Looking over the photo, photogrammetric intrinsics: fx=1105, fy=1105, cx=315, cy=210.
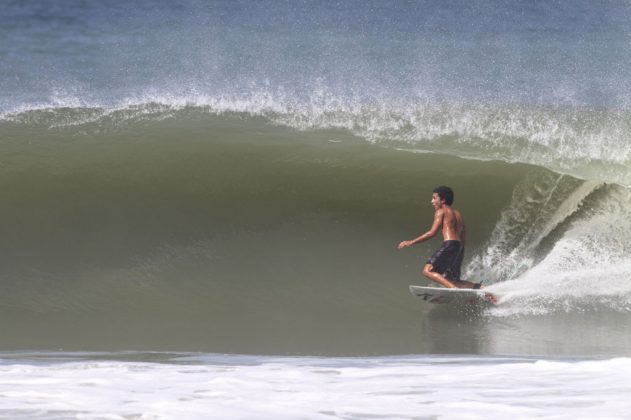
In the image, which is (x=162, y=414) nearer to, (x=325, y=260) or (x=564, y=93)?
(x=325, y=260)

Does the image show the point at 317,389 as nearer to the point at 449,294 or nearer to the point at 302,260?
the point at 449,294

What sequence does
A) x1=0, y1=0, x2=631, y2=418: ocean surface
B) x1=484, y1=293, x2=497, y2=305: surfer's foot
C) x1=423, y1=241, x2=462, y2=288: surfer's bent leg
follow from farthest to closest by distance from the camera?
x1=423, y1=241, x2=462, y2=288: surfer's bent leg
x1=484, y1=293, x2=497, y2=305: surfer's foot
x1=0, y1=0, x2=631, y2=418: ocean surface

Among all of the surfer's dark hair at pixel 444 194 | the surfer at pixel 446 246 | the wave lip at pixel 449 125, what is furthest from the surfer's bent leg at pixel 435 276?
the wave lip at pixel 449 125

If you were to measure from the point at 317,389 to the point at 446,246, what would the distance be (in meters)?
2.92

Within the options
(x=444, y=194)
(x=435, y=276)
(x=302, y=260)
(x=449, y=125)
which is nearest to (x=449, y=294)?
(x=435, y=276)

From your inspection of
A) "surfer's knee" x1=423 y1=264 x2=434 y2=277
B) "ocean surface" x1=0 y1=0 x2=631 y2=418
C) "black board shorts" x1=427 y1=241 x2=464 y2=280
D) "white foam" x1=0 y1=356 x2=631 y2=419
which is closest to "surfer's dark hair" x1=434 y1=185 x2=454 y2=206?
"black board shorts" x1=427 y1=241 x2=464 y2=280

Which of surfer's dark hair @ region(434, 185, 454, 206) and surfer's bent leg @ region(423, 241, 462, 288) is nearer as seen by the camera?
surfer's bent leg @ region(423, 241, 462, 288)

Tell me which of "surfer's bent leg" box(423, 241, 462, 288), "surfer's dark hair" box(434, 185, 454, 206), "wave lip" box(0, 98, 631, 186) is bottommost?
"surfer's bent leg" box(423, 241, 462, 288)

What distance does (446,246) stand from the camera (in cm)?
802

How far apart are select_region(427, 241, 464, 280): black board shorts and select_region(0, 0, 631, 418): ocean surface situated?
11.9 inches

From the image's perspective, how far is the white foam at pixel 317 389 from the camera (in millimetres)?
4824

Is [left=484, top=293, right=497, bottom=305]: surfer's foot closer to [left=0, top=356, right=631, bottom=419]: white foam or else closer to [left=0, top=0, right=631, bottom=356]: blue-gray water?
[left=0, top=0, right=631, bottom=356]: blue-gray water

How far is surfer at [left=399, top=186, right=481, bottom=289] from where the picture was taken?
795 cm

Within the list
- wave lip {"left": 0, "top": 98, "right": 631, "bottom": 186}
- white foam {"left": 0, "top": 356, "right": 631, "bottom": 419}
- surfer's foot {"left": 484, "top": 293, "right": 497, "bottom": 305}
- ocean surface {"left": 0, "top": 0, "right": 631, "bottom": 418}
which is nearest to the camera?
white foam {"left": 0, "top": 356, "right": 631, "bottom": 419}
